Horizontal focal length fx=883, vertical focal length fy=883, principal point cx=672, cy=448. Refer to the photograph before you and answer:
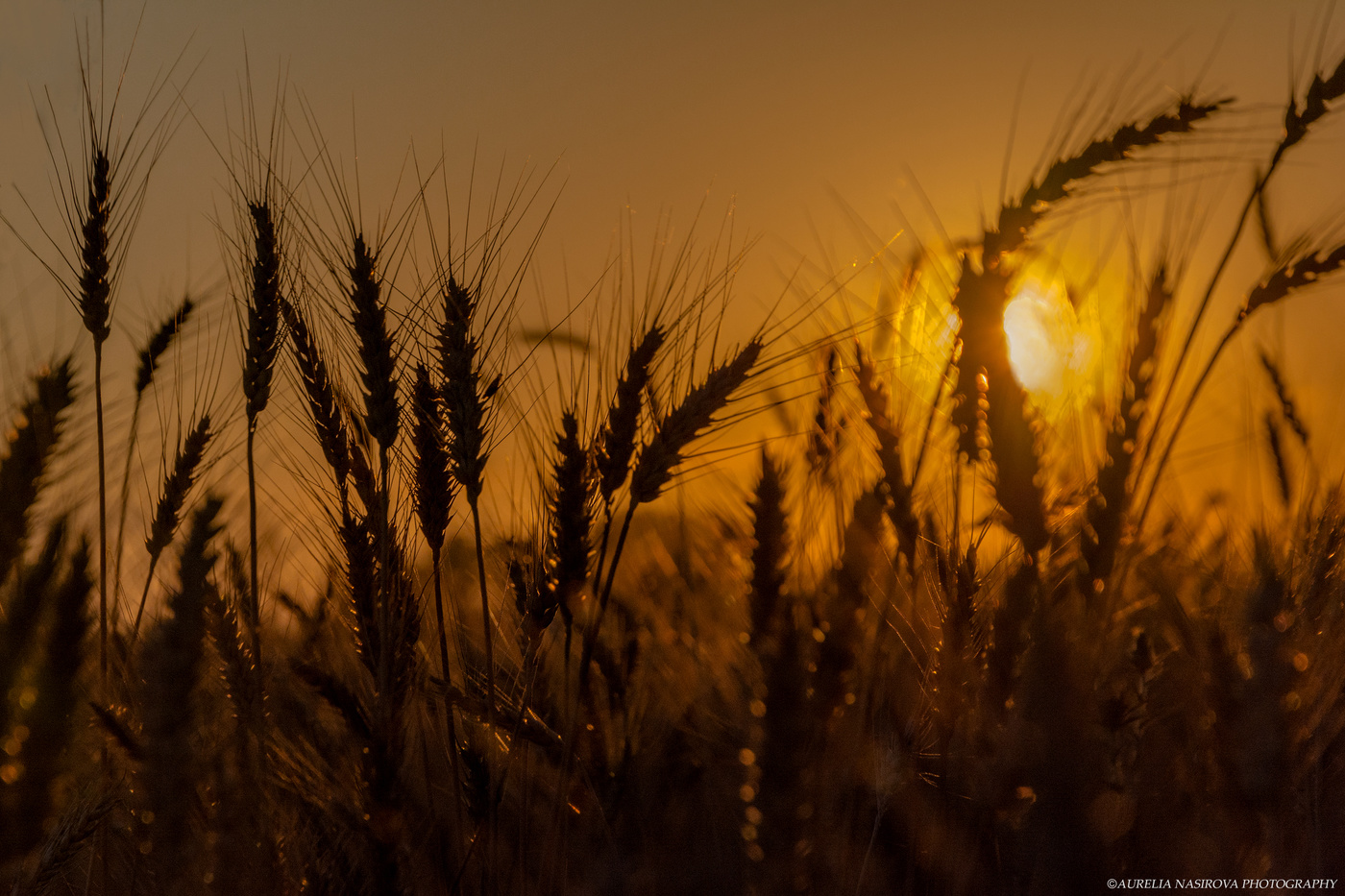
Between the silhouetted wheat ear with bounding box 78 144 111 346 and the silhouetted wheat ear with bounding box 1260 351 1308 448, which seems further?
the silhouetted wheat ear with bounding box 1260 351 1308 448

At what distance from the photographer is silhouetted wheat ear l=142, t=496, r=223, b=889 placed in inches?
53.4

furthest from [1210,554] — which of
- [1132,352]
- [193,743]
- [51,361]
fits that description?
[51,361]

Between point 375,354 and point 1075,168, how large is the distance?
1385mm

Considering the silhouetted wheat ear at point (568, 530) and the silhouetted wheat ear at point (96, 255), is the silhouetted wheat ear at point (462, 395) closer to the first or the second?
the silhouetted wheat ear at point (568, 530)

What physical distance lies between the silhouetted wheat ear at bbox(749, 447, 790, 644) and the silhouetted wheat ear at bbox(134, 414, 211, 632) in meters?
1.32

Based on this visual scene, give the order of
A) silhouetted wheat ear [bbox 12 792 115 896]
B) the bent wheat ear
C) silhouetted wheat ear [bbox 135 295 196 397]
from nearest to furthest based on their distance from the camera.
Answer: silhouetted wheat ear [bbox 12 792 115 896]
silhouetted wheat ear [bbox 135 295 196 397]
the bent wheat ear

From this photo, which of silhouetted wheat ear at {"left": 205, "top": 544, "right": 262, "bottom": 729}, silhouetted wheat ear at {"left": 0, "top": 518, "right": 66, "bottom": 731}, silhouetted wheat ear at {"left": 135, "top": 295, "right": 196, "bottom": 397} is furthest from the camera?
silhouetted wheat ear at {"left": 135, "top": 295, "right": 196, "bottom": 397}

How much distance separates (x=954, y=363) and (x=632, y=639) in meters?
0.86

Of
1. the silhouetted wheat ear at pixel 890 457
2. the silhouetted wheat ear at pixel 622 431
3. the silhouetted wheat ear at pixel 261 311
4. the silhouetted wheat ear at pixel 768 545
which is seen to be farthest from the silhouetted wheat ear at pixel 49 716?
the silhouetted wheat ear at pixel 890 457

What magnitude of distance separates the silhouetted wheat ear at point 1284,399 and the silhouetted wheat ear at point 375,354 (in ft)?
9.44

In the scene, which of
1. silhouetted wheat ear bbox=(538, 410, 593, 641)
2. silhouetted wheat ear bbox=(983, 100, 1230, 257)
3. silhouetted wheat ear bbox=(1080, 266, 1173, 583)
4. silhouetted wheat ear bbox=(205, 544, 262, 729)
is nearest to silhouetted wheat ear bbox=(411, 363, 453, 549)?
silhouetted wheat ear bbox=(538, 410, 593, 641)

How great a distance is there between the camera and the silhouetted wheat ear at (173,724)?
4.45ft

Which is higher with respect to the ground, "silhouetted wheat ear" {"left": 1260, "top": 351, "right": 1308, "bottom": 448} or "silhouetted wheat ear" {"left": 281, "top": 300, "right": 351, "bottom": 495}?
"silhouetted wheat ear" {"left": 1260, "top": 351, "right": 1308, "bottom": 448}

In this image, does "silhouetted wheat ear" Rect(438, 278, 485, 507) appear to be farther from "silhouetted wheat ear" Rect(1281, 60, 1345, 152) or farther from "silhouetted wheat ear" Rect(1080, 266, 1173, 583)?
"silhouetted wheat ear" Rect(1281, 60, 1345, 152)
